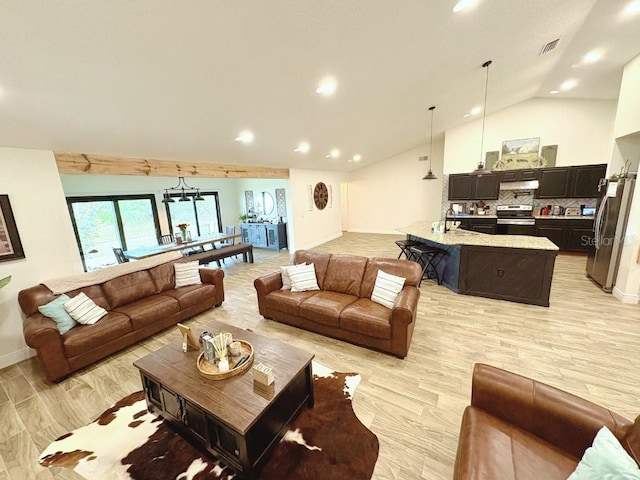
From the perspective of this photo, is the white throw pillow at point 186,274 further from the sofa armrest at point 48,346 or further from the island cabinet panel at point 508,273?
the island cabinet panel at point 508,273

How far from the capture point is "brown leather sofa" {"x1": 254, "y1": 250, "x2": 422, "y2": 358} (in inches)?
106

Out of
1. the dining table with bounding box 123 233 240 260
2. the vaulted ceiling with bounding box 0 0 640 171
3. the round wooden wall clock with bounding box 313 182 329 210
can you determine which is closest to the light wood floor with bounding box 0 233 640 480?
the dining table with bounding box 123 233 240 260

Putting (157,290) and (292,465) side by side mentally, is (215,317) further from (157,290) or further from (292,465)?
(292,465)

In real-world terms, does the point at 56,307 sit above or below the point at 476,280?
above

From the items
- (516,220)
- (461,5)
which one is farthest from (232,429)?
(516,220)

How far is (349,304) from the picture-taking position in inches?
123

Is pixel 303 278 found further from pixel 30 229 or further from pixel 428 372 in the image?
pixel 30 229

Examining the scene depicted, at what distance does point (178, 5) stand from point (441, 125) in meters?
6.47

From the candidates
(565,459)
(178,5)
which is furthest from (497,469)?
(178,5)

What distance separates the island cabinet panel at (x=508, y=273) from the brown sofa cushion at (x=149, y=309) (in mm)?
4406

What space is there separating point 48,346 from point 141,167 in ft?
8.82

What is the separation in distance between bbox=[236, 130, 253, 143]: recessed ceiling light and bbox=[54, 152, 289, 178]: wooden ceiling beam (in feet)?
3.97

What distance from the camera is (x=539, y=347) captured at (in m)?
2.84

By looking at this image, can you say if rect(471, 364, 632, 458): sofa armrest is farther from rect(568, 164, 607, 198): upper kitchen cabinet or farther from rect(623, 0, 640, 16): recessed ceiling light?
rect(568, 164, 607, 198): upper kitchen cabinet
